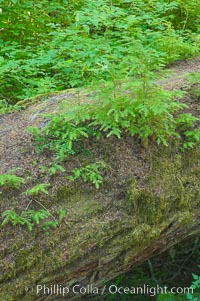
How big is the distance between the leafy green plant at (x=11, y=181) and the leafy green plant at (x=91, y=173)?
373 mm

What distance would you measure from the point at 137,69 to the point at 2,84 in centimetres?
256

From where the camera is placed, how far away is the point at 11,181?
2902mm

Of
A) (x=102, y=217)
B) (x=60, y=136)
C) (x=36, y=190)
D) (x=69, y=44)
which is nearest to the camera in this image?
(x=36, y=190)

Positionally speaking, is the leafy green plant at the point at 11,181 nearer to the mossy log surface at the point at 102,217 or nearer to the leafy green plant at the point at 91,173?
the mossy log surface at the point at 102,217

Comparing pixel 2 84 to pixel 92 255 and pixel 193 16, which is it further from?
pixel 193 16

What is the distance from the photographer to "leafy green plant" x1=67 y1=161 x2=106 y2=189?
302cm

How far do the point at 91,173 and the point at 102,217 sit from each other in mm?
353

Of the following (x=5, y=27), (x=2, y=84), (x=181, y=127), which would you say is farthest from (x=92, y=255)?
(x=5, y=27)

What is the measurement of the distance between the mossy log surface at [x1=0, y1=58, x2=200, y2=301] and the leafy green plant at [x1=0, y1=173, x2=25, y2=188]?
0.05 meters

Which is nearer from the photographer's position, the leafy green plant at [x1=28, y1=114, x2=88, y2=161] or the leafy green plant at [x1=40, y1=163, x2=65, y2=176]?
the leafy green plant at [x1=40, y1=163, x2=65, y2=176]

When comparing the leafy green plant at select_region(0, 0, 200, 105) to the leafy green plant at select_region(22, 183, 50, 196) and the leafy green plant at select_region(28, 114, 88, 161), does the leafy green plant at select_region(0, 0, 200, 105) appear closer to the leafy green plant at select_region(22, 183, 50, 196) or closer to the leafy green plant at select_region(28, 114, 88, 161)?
the leafy green plant at select_region(28, 114, 88, 161)

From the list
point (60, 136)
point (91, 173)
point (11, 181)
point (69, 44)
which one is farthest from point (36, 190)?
point (69, 44)

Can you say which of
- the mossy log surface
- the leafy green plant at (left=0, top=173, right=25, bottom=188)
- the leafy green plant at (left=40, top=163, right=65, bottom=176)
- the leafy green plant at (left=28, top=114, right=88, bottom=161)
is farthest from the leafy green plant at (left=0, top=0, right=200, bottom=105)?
the leafy green plant at (left=0, top=173, right=25, bottom=188)

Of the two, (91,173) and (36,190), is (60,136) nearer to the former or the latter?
(91,173)
